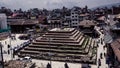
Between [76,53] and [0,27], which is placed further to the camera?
[76,53]

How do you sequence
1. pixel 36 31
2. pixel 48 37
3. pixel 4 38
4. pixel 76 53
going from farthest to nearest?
pixel 36 31 < pixel 4 38 < pixel 48 37 < pixel 76 53

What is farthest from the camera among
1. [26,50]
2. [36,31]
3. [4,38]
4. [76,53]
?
[36,31]

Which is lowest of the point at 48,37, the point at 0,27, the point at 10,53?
the point at 10,53

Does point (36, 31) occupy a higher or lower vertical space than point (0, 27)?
lower

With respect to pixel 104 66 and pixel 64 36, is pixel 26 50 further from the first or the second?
pixel 104 66

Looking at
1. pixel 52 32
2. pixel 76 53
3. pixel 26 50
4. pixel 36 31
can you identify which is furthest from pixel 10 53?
pixel 36 31

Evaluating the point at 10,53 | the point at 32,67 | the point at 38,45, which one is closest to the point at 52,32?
the point at 38,45
